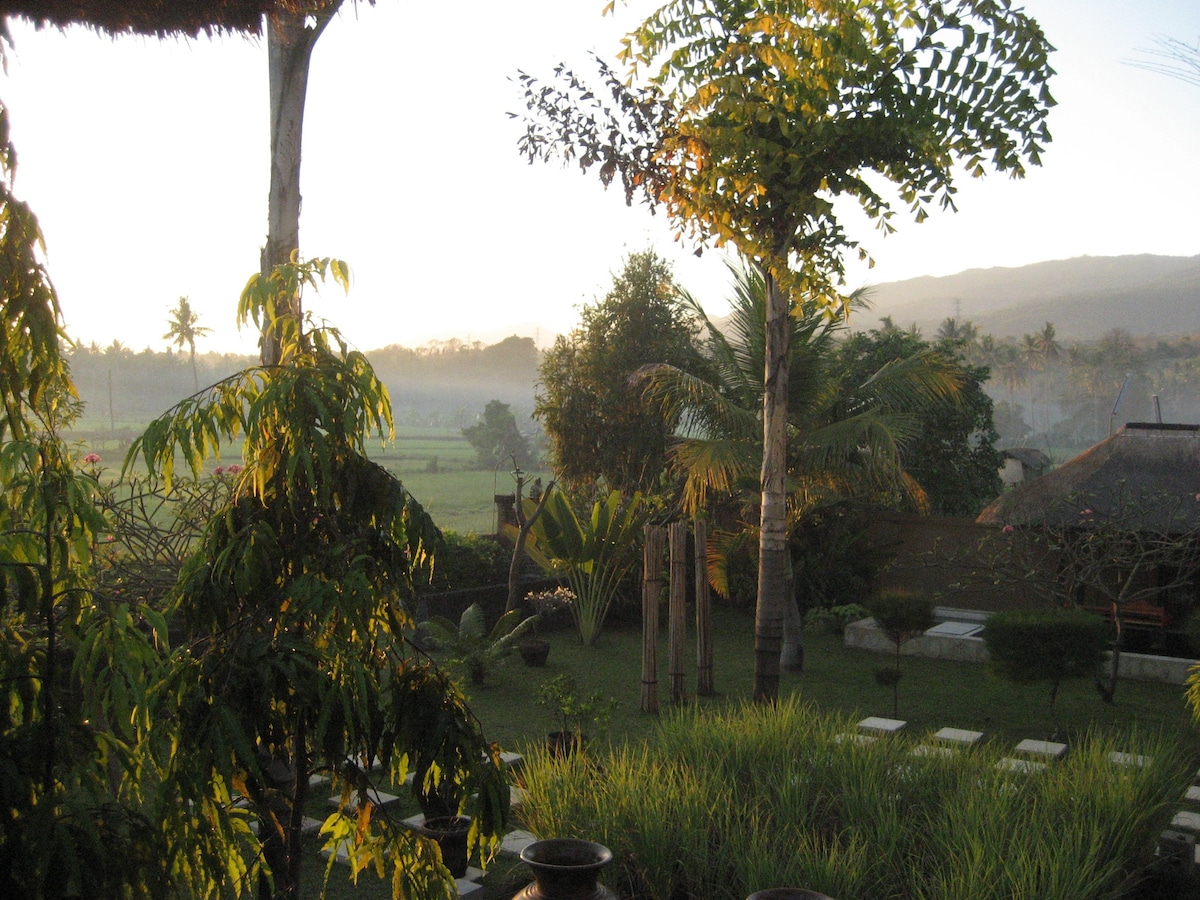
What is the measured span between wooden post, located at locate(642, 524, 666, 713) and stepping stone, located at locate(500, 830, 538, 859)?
11.9 ft

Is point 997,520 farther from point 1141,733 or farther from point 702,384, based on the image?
point 1141,733

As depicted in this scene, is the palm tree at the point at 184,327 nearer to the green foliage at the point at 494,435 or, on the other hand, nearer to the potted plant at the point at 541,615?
the green foliage at the point at 494,435

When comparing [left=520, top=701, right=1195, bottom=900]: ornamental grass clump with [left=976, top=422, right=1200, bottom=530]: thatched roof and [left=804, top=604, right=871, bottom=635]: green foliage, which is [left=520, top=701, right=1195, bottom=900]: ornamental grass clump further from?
[left=804, top=604, right=871, bottom=635]: green foliage

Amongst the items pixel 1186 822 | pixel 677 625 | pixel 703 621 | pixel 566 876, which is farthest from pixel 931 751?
pixel 703 621

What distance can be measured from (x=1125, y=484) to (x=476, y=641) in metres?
7.93

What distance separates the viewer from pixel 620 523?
45.2 ft

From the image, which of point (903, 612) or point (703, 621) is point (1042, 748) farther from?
point (703, 621)

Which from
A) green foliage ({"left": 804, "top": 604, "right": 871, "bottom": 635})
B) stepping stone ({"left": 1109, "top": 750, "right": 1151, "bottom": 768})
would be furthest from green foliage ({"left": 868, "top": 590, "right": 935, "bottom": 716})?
green foliage ({"left": 804, "top": 604, "right": 871, "bottom": 635})

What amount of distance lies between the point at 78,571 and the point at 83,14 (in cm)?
124

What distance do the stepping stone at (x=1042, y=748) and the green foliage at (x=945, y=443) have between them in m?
10.7

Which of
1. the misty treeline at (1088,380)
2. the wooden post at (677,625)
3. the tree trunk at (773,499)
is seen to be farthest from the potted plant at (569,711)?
the misty treeline at (1088,380)

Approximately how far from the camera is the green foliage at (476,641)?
10664 millimetres

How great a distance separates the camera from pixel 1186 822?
6.46m

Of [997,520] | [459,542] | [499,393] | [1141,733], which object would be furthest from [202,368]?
[1141,733]
